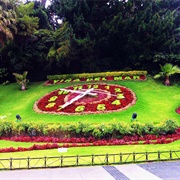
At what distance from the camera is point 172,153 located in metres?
15.0

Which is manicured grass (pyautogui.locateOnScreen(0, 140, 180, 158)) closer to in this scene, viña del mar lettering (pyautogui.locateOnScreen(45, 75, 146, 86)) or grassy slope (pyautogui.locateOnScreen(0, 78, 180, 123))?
grassy slope (pyautogui.locateOnScreen(0, 78, 180, 123))

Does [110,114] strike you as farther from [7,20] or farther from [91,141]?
[7,20]

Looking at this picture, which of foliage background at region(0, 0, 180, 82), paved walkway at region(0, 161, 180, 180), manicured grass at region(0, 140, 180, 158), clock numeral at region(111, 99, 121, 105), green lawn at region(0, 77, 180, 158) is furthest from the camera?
foliage background at region(0, 0, 180, 82)

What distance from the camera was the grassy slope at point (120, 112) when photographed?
72.1 ft

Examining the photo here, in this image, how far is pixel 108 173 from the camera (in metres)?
12.5

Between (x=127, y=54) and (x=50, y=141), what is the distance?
19448 mm

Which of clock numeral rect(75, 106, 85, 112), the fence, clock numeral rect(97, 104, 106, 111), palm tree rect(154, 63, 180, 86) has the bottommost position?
the fence

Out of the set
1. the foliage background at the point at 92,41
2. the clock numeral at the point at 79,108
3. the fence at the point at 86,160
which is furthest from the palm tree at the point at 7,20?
the fence at the point at 86,160

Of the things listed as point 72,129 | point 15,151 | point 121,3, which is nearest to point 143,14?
point 121,3

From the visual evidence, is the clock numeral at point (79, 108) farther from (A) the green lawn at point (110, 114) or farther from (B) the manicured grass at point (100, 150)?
(B) the manicured grass at point (100, 150)

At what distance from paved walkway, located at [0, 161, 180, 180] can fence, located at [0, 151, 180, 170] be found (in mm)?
384

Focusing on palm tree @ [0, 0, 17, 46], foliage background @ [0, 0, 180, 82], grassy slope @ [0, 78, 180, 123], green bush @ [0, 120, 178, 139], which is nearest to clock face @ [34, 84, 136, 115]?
grassy slope @ [0, 78, 180, 123]

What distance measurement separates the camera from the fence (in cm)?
1359

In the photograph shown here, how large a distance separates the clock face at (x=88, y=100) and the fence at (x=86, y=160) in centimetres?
841
